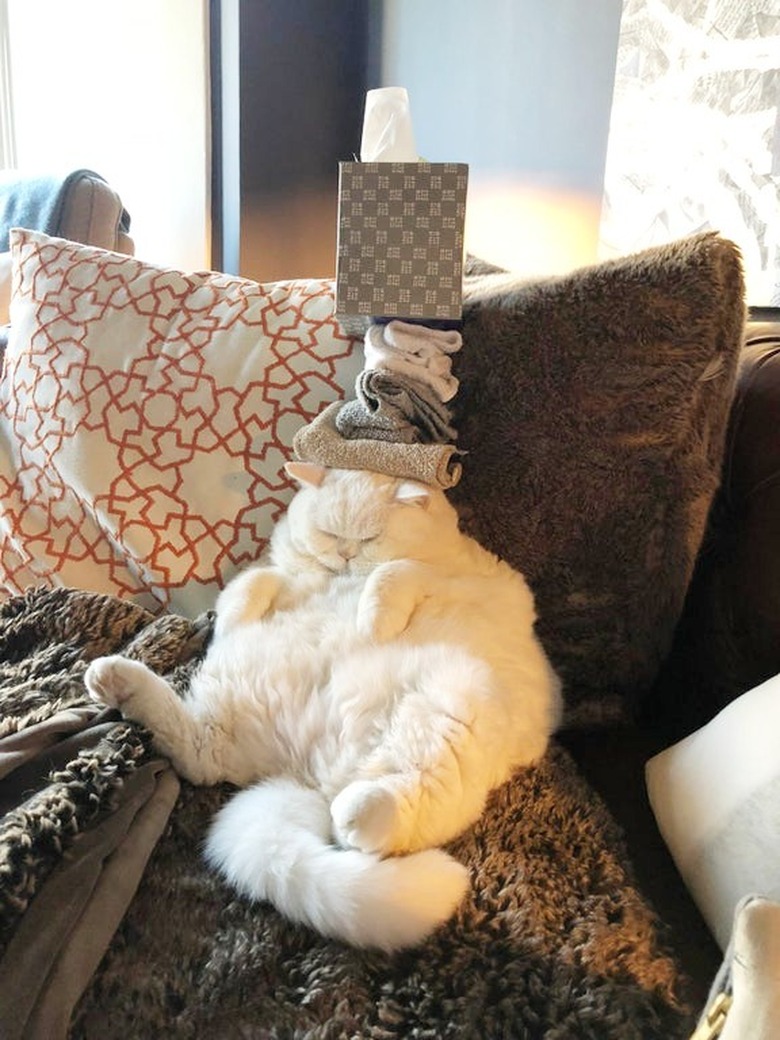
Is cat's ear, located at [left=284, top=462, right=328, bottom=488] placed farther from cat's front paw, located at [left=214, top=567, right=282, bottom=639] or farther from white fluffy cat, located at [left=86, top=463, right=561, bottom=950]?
cat's front paw, located at [left=214, top=567, right=282, bottom=639]

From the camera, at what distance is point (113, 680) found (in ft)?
2.99

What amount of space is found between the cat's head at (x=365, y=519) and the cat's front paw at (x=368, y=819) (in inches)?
13.9

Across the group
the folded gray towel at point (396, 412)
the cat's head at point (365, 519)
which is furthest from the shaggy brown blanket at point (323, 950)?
the folded gray towel at point (396, 412)

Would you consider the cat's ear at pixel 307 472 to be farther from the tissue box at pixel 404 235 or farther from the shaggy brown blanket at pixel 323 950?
the shaggy brown blanket at pixel 323 950

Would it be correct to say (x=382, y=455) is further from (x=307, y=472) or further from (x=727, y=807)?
(x=727, y=807)

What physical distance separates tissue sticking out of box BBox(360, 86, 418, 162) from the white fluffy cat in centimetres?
48

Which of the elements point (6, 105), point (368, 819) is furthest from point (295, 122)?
point (368, 819)

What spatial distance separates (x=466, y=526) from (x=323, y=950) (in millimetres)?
572

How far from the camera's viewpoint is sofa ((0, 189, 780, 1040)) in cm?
69

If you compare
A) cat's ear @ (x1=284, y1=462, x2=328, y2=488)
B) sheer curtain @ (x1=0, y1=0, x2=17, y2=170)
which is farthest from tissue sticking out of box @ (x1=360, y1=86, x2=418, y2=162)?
sheer curtain @ (x1=0, y1=0, x2=17, y2=170)

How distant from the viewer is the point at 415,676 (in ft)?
3.02

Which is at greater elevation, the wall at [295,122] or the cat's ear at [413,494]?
the wall at [295,122]

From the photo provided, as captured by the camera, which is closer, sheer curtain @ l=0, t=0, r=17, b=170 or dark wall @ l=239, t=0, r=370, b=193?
dark wall @ l=239, t=0, r=370, b=193

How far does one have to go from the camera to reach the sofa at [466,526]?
0.69 meters
